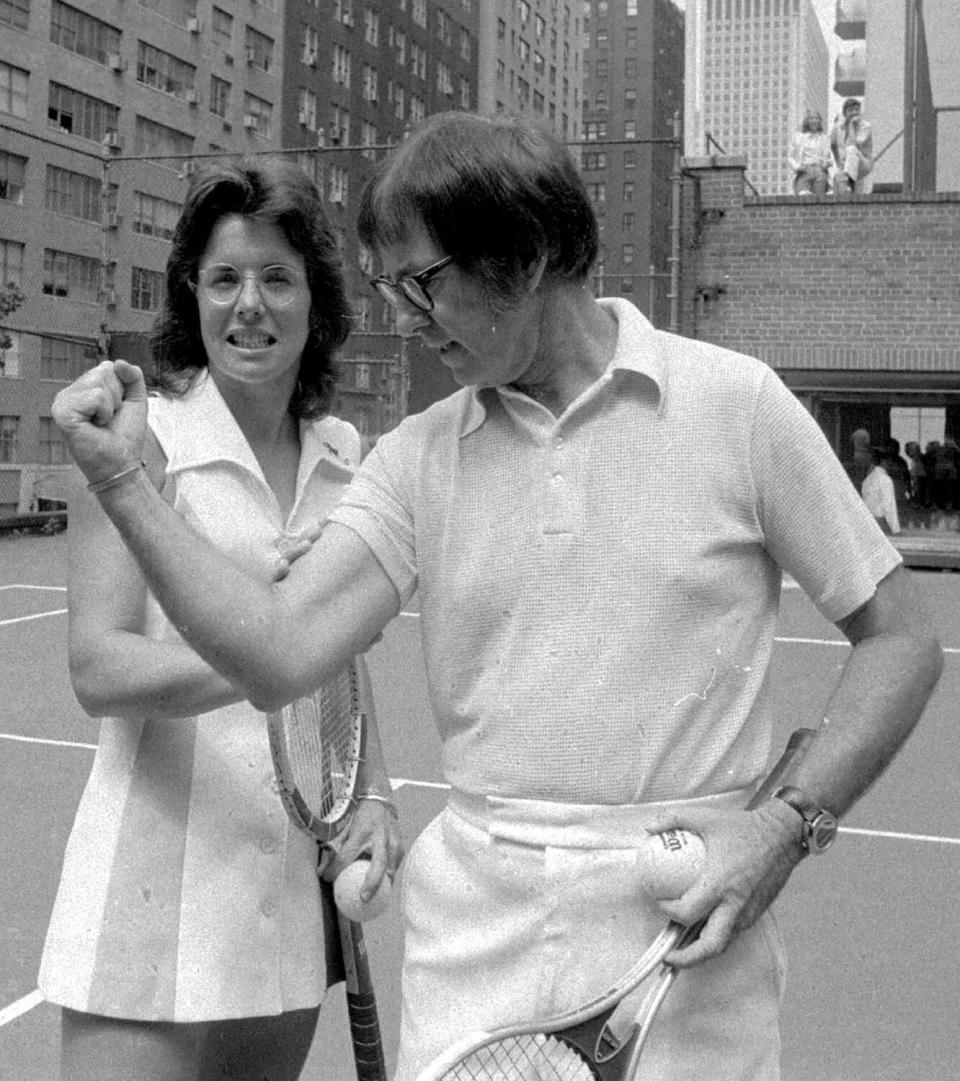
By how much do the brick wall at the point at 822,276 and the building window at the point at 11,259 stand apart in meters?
32.5

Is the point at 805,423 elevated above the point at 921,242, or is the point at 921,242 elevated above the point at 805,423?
the point at 921,242

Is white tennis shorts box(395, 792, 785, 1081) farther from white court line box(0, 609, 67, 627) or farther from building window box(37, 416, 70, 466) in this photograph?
building window box(37, 416, 70, 466)

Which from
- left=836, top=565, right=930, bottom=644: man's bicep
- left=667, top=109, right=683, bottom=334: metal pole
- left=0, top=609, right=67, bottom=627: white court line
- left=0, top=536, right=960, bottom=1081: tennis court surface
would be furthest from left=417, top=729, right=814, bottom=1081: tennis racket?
left=667, top=109, right=683, bottom=334: metal pole

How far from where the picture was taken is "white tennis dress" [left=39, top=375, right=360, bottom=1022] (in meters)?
2.11

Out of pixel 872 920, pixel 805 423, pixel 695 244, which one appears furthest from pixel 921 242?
pixel 805 423

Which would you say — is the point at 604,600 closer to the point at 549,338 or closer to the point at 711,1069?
the point at 549,338

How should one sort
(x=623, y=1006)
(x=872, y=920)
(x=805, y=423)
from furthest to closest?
(x=872, y=920), (x=805, y=423), (x=623, y=1006)

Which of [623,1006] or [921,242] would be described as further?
[921,242]

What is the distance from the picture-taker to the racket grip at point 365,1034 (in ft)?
7.54

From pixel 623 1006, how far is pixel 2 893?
4.07 metres

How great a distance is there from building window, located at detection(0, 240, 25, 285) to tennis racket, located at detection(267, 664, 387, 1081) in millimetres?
46288

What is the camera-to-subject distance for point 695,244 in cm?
1823

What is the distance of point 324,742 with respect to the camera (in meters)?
2.20

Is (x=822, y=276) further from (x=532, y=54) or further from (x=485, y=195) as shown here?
(x=532, y=54)
